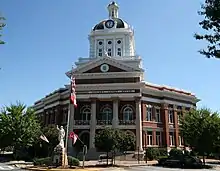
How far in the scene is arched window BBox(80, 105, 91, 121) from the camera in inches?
1826

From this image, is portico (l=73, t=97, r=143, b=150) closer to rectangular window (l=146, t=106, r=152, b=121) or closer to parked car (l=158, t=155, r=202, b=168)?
rectangular window (l=146, t=106, r=152, b=121)

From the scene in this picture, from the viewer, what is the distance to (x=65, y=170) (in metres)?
23.1

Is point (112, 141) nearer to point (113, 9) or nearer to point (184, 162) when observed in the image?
point (184, 162)

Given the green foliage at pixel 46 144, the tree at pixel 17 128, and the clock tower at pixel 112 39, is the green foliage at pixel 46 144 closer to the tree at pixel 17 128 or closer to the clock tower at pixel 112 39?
the tree at pixel 17 128

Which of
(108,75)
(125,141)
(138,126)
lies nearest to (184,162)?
(125,141)

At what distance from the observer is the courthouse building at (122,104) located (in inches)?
1746

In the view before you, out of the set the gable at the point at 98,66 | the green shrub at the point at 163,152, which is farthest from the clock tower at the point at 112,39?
the green shrub at the point at 163,152

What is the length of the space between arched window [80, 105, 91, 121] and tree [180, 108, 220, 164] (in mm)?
15253

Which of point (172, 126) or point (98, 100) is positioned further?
point (172, 126)

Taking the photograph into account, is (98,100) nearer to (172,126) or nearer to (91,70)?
(91,70)

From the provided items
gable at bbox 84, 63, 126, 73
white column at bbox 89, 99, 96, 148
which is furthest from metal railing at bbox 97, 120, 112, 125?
gable at bbox 84, 63, 126, 73

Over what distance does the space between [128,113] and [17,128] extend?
54.3 feet

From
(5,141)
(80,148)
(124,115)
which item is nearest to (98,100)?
(124,115)

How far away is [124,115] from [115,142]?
10.8 metres
